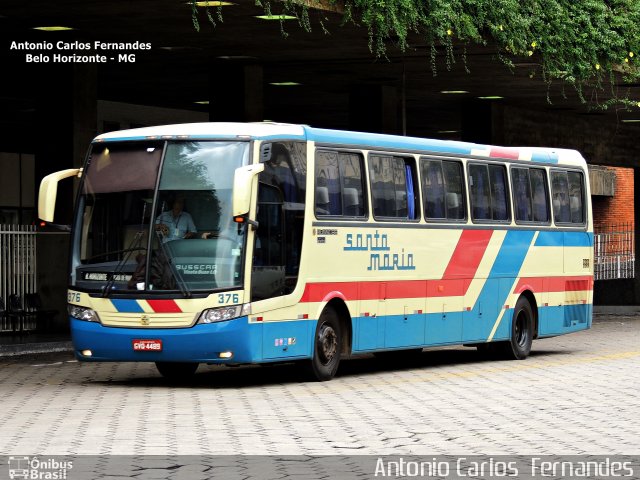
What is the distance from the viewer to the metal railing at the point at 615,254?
163ft

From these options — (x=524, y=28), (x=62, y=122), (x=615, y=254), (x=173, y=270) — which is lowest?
(x=615, y=254)

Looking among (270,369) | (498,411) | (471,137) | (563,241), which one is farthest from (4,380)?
(471,137)

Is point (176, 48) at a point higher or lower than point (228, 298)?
higher

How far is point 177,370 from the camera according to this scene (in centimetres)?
1991

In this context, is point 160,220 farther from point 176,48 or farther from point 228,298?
point 176,48

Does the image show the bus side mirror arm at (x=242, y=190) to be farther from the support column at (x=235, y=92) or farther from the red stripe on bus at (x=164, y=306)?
the support column at (x=235, y=92)

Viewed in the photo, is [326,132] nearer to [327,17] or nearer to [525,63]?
[327,17]

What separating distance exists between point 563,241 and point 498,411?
10613mm

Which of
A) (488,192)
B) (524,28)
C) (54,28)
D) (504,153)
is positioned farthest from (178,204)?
(524,28)

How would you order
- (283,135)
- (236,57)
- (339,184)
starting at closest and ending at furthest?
(283,135), (339,184), (236,57)

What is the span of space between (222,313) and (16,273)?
420 inches

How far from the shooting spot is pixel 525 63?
2994 centimetres

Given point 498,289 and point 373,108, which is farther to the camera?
point 373,108

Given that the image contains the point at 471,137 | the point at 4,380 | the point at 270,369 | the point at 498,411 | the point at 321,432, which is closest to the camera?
the point at 321,432
